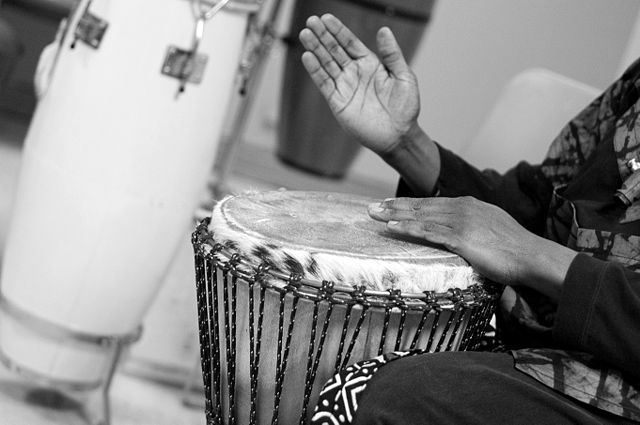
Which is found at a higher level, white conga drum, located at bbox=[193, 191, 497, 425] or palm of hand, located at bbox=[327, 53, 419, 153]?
palm of hand, located at bbox=[327, 53, 419, 153]

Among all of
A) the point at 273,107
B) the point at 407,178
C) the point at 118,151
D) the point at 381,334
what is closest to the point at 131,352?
the point at 118,151

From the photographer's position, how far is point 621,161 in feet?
4.66

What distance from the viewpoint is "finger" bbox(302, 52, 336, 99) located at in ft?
5.30

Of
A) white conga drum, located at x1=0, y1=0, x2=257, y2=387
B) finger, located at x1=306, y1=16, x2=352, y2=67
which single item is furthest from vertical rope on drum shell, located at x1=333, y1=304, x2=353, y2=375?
white conga drum, located at x1=0, y1=0, x2=257, y2=387

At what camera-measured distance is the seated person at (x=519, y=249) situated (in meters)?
1.19

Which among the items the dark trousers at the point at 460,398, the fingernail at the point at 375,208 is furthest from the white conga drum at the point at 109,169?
the dark trousers at the point at 460,398

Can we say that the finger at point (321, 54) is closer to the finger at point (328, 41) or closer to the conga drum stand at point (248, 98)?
the finger at point (328, 41)

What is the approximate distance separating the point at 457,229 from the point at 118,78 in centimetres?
79

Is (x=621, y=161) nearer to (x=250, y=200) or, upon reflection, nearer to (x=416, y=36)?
(x=250, y=200)

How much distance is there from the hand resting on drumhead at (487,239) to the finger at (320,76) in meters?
0.29

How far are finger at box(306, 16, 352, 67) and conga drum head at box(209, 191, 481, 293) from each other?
29 cm

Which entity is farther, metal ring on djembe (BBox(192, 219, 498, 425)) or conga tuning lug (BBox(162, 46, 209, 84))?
conga tuning lug (BBox(162, 46, 209, 84))

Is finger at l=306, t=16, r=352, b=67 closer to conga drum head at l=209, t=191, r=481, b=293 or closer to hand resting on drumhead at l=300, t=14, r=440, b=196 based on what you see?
hand resting on drumhead at l=300, t=14, r=440, b=196

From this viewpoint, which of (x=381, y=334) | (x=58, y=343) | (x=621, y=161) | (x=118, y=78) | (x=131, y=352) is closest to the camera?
(x=381, y=334)
